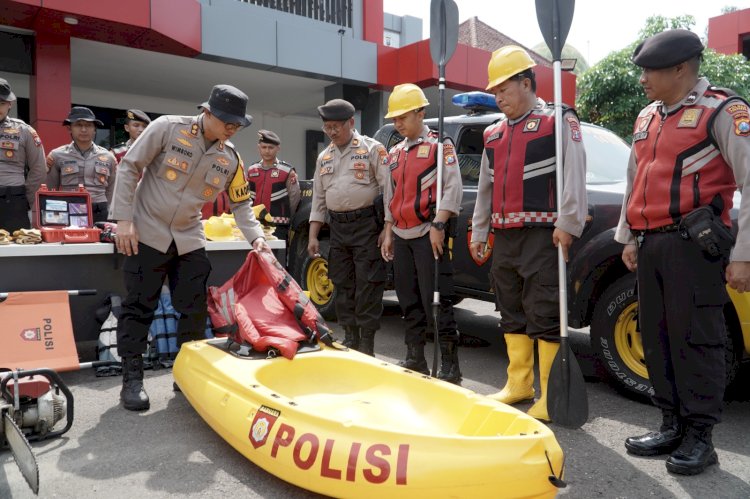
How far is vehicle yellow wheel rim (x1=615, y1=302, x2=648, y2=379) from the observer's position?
3904 millimetres

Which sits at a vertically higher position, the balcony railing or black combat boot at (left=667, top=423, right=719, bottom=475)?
the balcony railing

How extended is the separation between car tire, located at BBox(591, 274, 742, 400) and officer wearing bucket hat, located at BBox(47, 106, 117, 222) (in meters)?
4.98

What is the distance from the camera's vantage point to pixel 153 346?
4.83 m

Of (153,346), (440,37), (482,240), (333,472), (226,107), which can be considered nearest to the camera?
(333,472)

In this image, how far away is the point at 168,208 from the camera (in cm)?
385

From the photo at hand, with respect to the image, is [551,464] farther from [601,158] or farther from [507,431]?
[601,158]

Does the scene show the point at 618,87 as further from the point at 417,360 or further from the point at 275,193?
the point at 417,360

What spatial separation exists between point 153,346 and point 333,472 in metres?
2.88

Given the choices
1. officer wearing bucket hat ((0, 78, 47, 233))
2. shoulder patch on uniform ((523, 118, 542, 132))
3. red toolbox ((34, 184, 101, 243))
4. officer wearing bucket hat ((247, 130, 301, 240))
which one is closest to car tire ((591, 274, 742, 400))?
shoulder patch on uniform ((523, 118, 542, 132))

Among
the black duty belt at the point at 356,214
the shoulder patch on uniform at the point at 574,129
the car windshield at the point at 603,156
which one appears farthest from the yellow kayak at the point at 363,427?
the car windshield at the point at 603,156

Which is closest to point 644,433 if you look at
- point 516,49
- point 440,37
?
point 516,49

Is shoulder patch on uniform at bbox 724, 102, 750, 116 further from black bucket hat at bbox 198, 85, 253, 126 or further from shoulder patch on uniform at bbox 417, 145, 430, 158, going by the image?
black bucket hat at bbox 198, 85, 253, 126

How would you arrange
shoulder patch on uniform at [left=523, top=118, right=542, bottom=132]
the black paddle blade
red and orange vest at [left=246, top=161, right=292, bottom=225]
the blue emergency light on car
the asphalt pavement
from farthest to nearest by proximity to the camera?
red and orange vest at [left=246, top=161, right=292, bottom=225]
the blue emergency light on car
shoulder patch on uniform at [left=523, top=118, right=542, bottom=132]
the black paddle blade
the asphalt pavement

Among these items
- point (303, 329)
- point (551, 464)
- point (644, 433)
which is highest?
point (303, 329)
